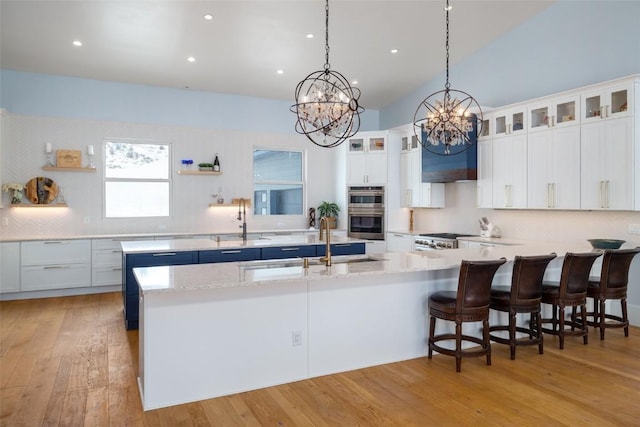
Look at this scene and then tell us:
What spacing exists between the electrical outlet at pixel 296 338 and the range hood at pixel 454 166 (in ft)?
13.2

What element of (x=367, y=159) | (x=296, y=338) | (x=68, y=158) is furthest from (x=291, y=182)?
(x=296, y=338)

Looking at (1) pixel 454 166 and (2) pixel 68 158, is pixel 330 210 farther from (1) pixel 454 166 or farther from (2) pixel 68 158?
(2) pixel 68 158

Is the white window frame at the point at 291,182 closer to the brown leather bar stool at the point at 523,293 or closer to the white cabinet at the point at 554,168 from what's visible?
the white cabinet at the point at 554,168

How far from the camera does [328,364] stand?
338 cm

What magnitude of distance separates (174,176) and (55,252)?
2.15 meters

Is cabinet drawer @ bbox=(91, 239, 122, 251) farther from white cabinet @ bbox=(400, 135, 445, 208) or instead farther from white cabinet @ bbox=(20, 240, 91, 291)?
white cabinet @ bbox=(400, 135, 445, 208)

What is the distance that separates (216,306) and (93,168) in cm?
490

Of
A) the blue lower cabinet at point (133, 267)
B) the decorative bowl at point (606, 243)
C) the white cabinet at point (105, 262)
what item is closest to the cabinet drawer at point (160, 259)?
the blue lower cabinet at point (133, 267)

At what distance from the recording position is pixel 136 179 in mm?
7242

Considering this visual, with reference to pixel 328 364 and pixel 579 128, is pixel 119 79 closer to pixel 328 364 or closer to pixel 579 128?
pixel 328 364

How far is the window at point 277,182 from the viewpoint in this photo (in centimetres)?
819

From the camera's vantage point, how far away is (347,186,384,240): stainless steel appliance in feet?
25.6

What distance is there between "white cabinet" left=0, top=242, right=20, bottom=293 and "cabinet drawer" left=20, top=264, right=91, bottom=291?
0.07 m

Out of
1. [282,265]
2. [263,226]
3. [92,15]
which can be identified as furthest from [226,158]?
[282,265]
